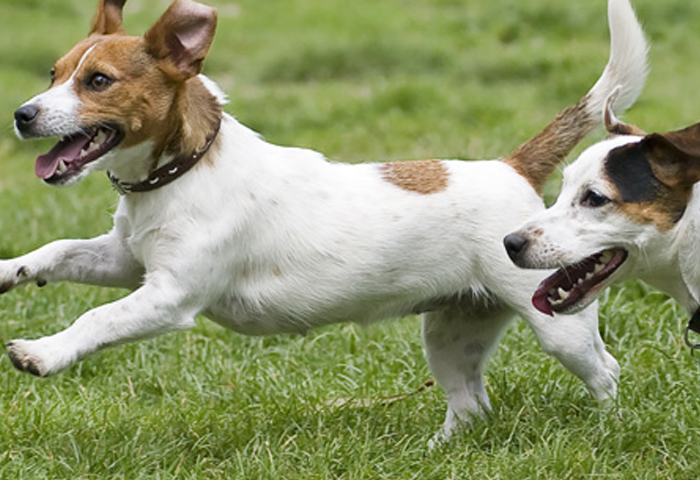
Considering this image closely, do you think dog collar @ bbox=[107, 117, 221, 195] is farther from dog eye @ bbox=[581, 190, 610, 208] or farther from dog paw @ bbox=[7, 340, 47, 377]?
dog eye @ bbox=[581, 190, 610, 208]

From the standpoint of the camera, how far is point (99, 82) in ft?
15.0

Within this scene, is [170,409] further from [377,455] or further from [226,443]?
[377,455]

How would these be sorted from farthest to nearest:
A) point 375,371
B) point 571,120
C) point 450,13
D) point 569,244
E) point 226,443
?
point 450,13 < point 375,371 < point 571,120 < point 226,443 < point 569,244

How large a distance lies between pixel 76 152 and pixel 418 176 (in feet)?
4.13

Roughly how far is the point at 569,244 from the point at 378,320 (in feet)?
3.05

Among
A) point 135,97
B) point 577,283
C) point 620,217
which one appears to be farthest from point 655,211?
point 135,97

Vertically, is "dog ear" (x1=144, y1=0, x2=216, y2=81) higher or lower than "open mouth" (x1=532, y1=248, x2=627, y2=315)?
higher

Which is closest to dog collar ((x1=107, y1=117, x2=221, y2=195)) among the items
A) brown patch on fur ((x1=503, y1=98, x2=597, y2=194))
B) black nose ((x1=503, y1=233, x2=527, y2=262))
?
black nose ((x1=503, y1=233, x2=527, y2=262))

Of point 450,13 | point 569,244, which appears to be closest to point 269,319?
point 569,244

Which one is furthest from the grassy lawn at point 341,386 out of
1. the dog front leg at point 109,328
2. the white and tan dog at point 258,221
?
the dog front leg at point 109,328

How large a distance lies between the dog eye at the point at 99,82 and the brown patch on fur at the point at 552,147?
5.07 feet

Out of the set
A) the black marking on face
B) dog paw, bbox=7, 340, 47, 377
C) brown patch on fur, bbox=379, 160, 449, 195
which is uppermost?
the black marking on face

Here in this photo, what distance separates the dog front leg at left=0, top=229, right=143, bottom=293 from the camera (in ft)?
15.8

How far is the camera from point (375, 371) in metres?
5.84
